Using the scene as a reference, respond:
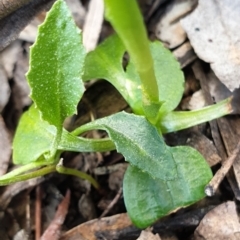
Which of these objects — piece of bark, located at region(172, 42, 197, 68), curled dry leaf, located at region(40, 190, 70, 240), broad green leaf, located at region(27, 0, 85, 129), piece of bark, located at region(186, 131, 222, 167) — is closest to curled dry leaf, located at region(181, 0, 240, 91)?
piece of bark, located at region(172, 42, 197, 68)

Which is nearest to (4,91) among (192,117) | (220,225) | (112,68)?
(112,68)

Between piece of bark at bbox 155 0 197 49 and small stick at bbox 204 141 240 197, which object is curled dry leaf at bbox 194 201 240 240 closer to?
small stick at bbox 204 141 240 197

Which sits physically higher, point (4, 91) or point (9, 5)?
point (9, 5)

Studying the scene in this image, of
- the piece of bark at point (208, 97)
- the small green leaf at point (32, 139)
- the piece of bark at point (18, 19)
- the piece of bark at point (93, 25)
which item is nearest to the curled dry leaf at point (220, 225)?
the piece of bark at point (208, 97)

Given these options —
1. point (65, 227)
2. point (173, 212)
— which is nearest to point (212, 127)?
point (173, 212)

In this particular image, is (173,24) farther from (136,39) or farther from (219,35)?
(136,39)

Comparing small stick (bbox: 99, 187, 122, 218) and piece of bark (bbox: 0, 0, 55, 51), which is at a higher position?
piece of bark (bbox: 0, 0, 55, 51)
